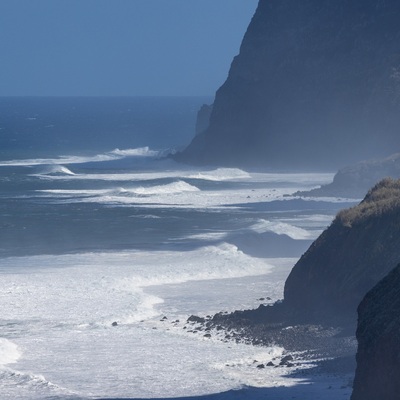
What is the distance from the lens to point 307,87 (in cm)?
8144

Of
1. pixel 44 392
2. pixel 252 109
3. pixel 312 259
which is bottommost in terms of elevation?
pixel 44 392

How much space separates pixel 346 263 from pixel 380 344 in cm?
1013

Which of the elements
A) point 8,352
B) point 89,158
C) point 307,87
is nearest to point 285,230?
point 8,352

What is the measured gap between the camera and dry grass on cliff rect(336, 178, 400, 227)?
26.0 metres

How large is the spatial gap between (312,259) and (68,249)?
45.7 feet

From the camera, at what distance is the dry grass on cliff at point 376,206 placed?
26016 millimetres

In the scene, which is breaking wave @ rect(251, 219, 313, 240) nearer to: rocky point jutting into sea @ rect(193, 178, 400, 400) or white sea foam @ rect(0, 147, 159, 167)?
rocky point jutting into sea @ rect(193, 178, 400, 400)

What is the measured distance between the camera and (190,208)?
52.9m

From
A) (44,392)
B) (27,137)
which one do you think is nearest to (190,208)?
(44,392)

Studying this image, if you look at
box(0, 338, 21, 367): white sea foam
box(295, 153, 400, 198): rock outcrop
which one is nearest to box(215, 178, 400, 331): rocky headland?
box(0, 338, 21, 367): white sea foam

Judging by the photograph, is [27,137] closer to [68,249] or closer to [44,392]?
[68,249]

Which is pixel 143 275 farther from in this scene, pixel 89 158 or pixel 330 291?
pixel 89 158

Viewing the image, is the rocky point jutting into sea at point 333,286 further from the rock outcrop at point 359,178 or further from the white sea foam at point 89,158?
the white sea foam at point 89,158

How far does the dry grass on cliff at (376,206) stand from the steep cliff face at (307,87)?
150 ft
